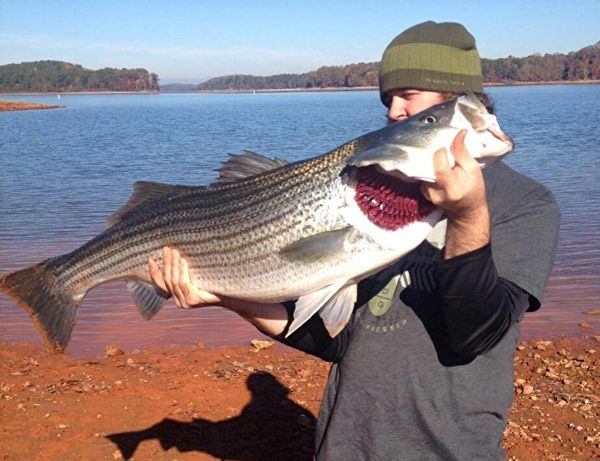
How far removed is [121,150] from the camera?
38344 mm

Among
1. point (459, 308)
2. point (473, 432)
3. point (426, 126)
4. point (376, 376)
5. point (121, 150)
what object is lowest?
point (121, 150)

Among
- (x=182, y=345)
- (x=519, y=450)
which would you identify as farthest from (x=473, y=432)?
(x=182, y=345)

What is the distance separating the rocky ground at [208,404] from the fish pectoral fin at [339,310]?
13.1ft

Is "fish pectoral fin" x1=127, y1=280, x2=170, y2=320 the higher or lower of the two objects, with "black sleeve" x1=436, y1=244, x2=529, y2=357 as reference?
lower

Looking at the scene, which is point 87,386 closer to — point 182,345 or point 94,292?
point 182,345

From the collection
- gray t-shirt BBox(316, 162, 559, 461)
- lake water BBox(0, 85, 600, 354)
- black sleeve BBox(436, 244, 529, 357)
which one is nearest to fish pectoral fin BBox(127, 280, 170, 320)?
gray t-shirt BBox(316, 162, 559, 461)

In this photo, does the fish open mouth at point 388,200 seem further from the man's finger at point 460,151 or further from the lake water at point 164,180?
the lake water at point 164,180

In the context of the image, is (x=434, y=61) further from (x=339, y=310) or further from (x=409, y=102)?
(x=339, y=310)

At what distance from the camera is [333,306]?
9.95 ft

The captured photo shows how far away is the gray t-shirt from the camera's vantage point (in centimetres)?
305

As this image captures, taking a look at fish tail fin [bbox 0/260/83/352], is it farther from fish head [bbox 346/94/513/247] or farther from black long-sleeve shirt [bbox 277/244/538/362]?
black long-sleeve shirt [bbox 277/244/538/362]

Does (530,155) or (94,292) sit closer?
(94,292)

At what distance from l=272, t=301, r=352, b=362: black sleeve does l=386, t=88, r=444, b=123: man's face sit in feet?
3.63

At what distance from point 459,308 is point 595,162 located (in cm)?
2699
